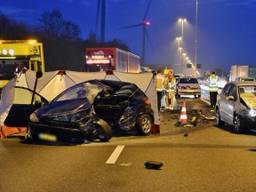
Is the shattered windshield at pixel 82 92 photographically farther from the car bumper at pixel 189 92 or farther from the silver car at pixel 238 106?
the car bumper at pixel 189 92

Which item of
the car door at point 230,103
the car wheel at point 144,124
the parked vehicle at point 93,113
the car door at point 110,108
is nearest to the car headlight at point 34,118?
the parked vehicle at point 93,113

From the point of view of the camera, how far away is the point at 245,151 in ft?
38.8

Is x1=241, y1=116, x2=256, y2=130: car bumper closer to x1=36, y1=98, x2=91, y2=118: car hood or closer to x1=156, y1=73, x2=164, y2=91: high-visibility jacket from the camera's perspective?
x1=36, y1=98, x2=91, y2=118: car hood

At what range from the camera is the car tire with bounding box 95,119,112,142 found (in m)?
13.2

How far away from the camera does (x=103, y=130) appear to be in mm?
13328

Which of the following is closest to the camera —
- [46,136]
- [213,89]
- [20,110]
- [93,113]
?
[46,136]

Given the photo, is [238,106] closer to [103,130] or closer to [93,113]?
[103,130]

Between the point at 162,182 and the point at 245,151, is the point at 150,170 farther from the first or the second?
the point at 245,151

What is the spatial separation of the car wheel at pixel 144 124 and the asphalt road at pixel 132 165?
0.48 m

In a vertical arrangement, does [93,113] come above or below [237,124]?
above

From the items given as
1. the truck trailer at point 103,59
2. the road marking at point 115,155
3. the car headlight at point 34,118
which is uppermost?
the truck trailer at point 103,59

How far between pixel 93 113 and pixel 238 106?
4.85 metres

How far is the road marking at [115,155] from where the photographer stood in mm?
10320

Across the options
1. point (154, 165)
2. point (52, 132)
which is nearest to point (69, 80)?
point (52, 132)
